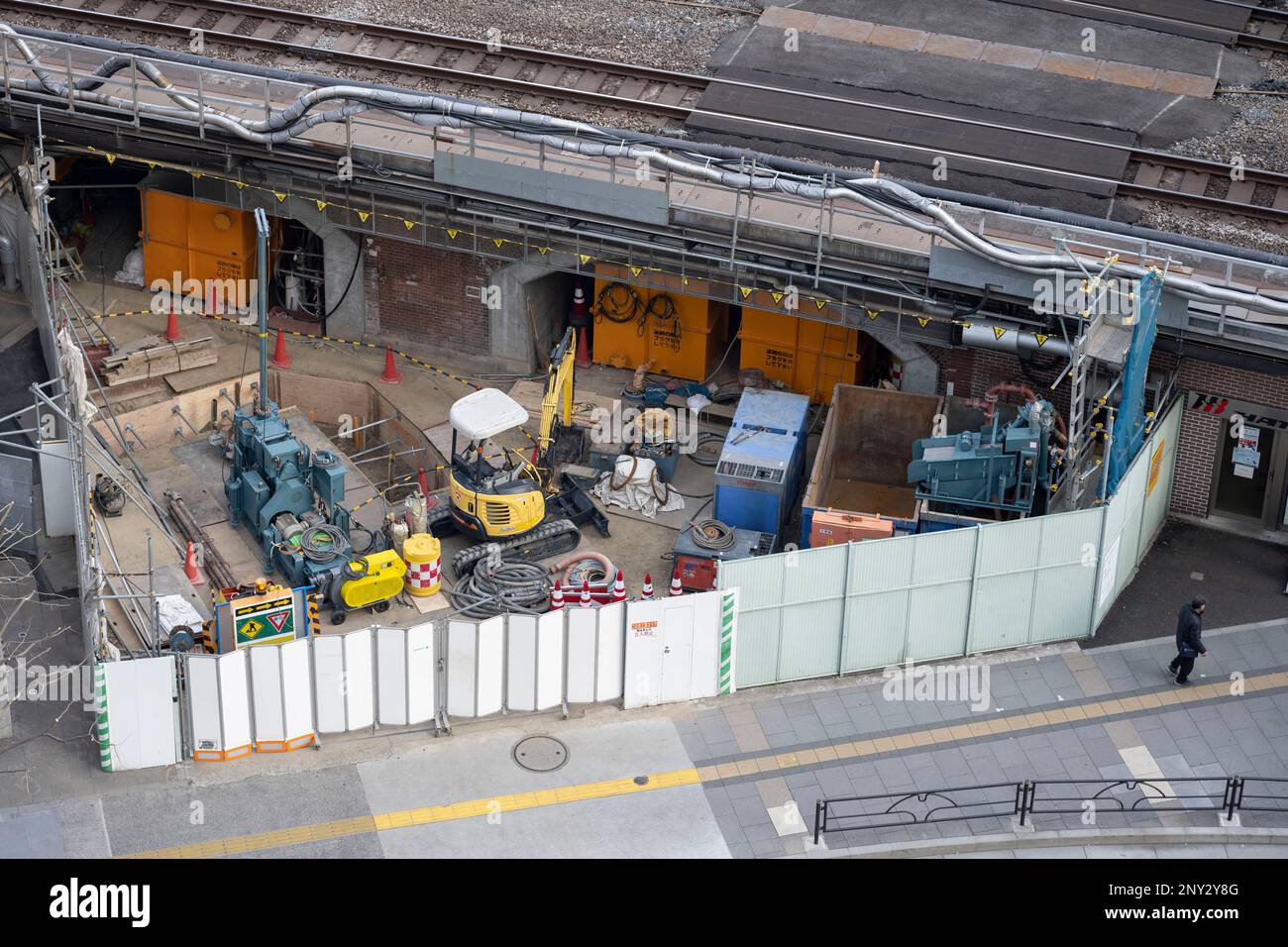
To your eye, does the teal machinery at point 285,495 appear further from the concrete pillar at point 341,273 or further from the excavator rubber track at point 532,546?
the concrete pillar at point 341,273

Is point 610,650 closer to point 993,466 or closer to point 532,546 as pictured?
point 532,546

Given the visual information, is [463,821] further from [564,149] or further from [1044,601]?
[564,149]

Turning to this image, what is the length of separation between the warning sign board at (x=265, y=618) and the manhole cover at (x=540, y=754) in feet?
11.8

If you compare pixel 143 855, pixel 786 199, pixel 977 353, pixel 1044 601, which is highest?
pixel 786 199

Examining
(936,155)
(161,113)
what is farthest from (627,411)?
(161,113)

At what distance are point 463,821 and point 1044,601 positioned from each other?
9383 millimetres

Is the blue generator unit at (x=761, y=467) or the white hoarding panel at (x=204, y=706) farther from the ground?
the blue generator unit at (x=761, y=467)

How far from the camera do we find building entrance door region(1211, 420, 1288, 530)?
30703 millimetres

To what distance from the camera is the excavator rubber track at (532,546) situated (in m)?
29.7

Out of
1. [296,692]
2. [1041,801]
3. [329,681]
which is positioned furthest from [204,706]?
[1041,801]

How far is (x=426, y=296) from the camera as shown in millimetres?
35375

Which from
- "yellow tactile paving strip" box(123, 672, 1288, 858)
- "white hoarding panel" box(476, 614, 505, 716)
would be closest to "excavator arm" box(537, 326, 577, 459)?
"white hoarding panel" box(476, 614, 505, 716)

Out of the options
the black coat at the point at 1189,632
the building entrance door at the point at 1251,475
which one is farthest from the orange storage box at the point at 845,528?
the building entrance door at the point at 1251,475

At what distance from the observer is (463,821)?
→ 24609 mm
